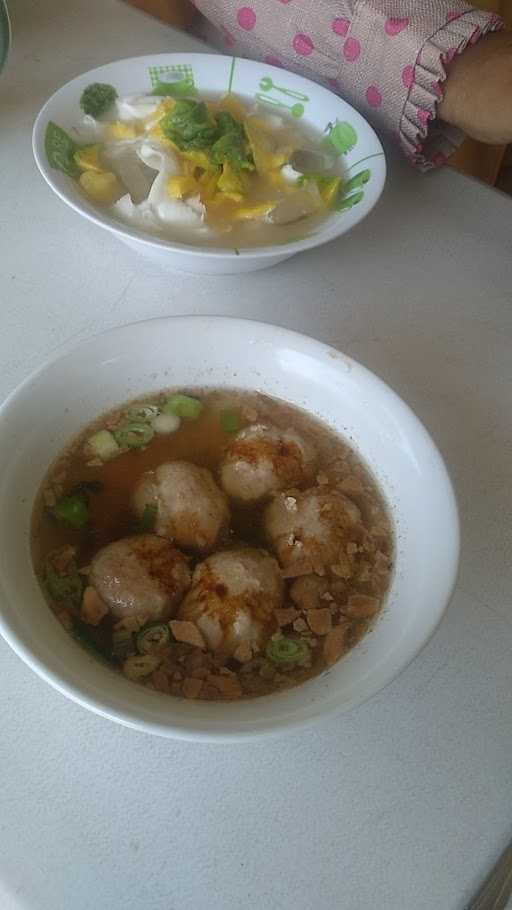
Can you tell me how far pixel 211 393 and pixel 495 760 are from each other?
45 centimetres

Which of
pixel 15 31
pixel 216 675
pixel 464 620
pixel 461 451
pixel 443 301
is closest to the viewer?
pixel 216 675

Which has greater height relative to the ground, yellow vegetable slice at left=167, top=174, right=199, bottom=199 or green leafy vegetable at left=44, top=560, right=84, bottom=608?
yellow vegetable slice at left=167, top=174, right=199, bottom=199

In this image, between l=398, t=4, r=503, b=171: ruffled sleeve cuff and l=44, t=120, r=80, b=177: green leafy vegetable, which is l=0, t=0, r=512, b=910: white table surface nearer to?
l=44, t=120, r=80, b=177: green leafy vegetable

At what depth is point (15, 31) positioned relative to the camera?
141cm

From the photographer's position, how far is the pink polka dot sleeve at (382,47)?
42.4 inches

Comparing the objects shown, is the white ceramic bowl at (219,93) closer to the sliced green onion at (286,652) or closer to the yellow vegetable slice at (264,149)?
the yellow vegetable slice at (264,149)

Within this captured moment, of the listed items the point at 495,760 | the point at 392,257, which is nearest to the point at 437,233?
the point at 392,257

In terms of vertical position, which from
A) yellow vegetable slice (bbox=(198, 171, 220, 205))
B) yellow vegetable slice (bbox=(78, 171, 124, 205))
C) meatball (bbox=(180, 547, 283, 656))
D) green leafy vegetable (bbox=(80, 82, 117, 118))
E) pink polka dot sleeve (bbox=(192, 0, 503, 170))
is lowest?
meatball (bbox=(180, 547, 283, 656))

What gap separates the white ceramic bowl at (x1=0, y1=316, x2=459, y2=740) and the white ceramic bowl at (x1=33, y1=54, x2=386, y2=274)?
0.19 metres

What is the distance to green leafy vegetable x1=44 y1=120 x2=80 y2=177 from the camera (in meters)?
1.01

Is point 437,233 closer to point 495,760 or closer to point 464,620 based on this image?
point 464,620

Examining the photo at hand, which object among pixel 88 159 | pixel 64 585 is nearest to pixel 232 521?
pixel 64 585

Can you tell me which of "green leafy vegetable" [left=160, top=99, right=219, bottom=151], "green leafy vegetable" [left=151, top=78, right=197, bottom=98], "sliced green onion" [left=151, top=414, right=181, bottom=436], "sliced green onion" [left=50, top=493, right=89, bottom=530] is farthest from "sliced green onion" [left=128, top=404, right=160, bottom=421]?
"green leafy vegetable" [left=151, top=78, right=197, bottom=98]

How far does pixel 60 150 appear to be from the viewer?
104cm
